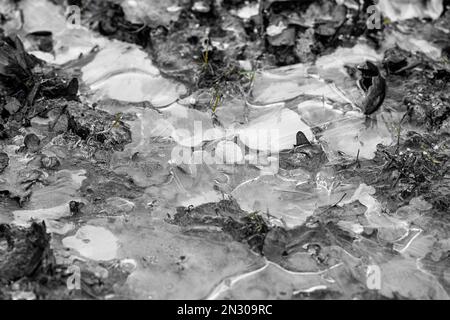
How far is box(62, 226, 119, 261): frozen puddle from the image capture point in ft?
7.13

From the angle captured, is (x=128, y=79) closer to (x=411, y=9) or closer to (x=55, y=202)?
(x=55, y=202)

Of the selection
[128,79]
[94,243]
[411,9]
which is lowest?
[94,243]

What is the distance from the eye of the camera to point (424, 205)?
242cm

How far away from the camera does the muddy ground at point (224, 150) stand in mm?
2150

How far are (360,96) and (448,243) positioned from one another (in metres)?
1.06

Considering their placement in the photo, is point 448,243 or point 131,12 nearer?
point 448,243

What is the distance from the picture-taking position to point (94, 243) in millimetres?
2217

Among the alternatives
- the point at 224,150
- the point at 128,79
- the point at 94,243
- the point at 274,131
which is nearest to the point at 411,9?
the point at 274,131

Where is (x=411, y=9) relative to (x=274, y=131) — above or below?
above

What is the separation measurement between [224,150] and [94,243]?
2.74ft
